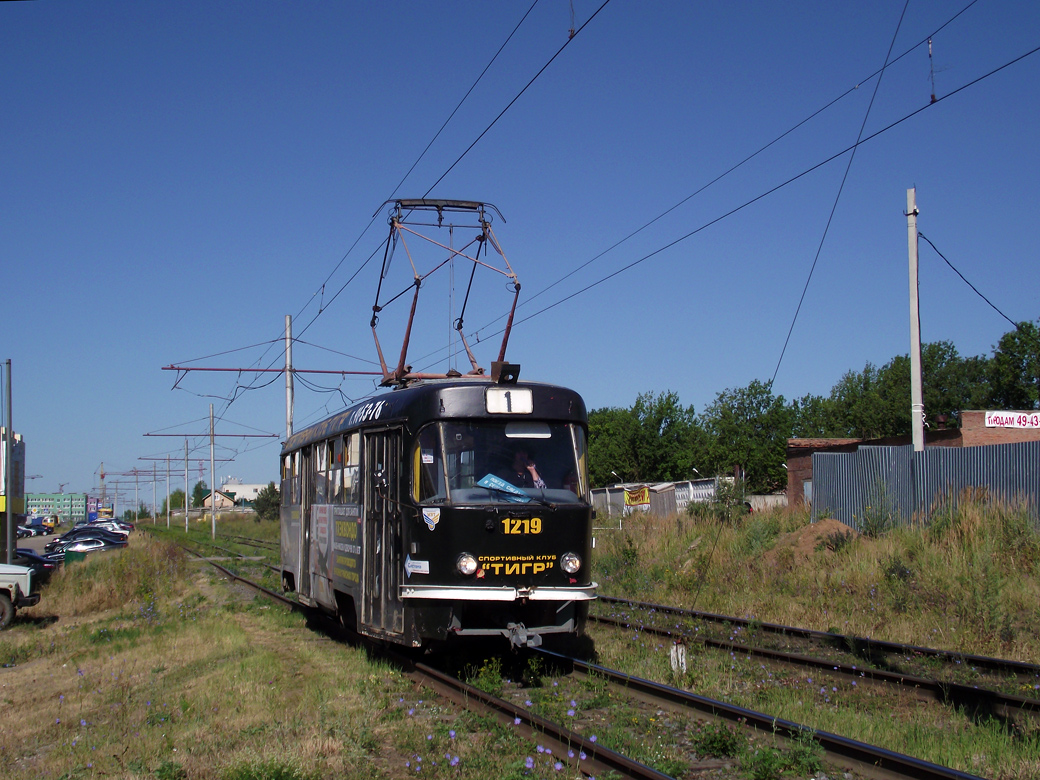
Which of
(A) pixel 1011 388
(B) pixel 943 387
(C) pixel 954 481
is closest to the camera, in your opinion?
(C) pixel 954 481

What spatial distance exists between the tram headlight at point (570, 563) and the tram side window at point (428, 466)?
1.38 metres

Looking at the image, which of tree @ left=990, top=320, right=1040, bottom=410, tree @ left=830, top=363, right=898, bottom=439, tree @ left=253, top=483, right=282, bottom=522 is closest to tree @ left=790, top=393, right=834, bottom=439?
tree @ left=830, top=363, right=898, bottom=439

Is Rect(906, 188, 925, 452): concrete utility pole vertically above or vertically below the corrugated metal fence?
above

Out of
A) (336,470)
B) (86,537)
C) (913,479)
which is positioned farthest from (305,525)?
(86,537)

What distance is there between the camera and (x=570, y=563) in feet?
29.9

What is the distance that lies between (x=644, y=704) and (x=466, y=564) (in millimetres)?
2079

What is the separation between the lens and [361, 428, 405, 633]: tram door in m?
9.26

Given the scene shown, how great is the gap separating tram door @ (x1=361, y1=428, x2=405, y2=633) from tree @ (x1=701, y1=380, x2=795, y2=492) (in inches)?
2874

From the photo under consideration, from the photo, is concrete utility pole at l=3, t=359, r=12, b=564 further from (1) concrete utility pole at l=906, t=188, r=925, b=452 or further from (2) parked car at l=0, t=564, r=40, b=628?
(1) concrete utility pole at l=906, t=188, r=925, b=452

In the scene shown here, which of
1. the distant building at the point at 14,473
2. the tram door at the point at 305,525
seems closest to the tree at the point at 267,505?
the distant building at the point at 14,473

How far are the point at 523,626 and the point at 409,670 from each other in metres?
1.73

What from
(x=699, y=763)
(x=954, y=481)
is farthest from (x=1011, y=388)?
(x=699, y=763)

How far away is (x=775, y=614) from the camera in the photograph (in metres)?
13.8

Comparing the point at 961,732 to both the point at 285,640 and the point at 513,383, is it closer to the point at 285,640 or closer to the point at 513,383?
the point at 513,383
